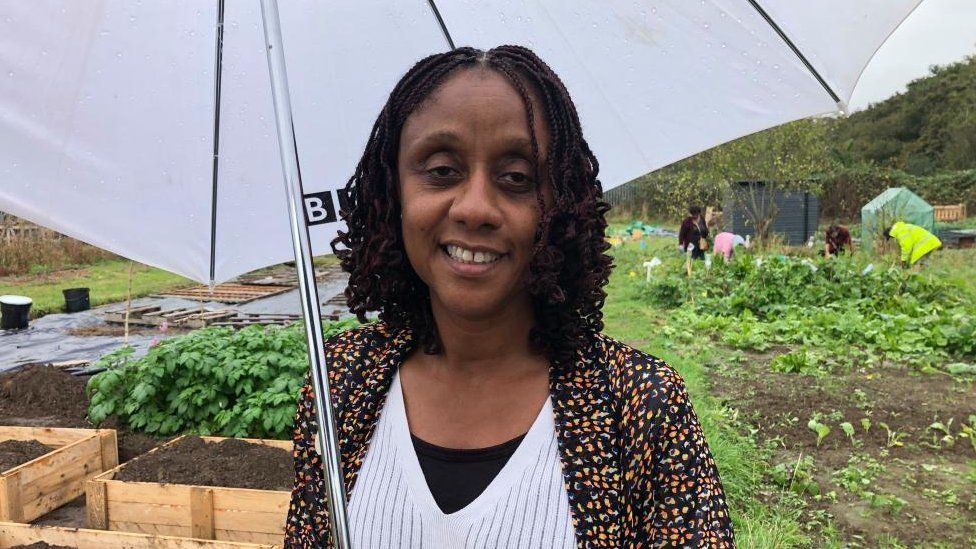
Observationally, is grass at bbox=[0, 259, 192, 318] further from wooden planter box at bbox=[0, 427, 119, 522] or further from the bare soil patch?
the bare soil patch

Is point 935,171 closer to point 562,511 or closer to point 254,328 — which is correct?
point 254,328

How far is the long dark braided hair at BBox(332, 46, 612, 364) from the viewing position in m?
1.23

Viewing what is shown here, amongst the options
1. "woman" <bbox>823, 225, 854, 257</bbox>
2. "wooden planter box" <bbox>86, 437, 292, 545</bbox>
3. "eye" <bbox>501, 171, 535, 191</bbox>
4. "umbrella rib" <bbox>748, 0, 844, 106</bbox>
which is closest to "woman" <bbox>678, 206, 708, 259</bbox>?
"woman" <bbox>823, 225, 854, 257</bbox>

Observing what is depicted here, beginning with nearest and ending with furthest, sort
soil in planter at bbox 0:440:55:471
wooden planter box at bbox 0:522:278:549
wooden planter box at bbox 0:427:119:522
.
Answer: wooden planter box at bbox 0:522:278:549
wooden planter box at bbox 0:427:119:522
soil in planter at bbox 0:440:55:471

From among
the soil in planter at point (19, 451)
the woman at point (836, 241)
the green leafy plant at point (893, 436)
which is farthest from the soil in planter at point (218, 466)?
the woman at point (836, 241)

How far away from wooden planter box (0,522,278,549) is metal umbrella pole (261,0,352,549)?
85.6 inches

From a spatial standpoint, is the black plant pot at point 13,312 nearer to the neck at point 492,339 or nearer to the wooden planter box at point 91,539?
the wooden planter box at point 91,539

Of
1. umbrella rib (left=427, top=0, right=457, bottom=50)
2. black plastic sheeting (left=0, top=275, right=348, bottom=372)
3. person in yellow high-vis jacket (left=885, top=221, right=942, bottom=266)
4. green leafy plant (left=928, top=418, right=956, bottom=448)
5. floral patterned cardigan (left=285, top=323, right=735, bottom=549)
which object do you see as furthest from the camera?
person in yellow high-vis jacket (left=885, top=221, right=942, bottom=266)

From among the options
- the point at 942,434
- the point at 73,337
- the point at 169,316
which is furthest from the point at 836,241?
the point at 73,337

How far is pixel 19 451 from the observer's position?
168 inches

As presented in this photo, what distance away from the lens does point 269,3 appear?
1.41 metres

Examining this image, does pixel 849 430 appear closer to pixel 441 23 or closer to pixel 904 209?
pixel 441 23

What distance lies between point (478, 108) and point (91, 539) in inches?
123

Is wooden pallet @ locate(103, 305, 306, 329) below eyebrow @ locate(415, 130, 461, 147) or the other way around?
below
